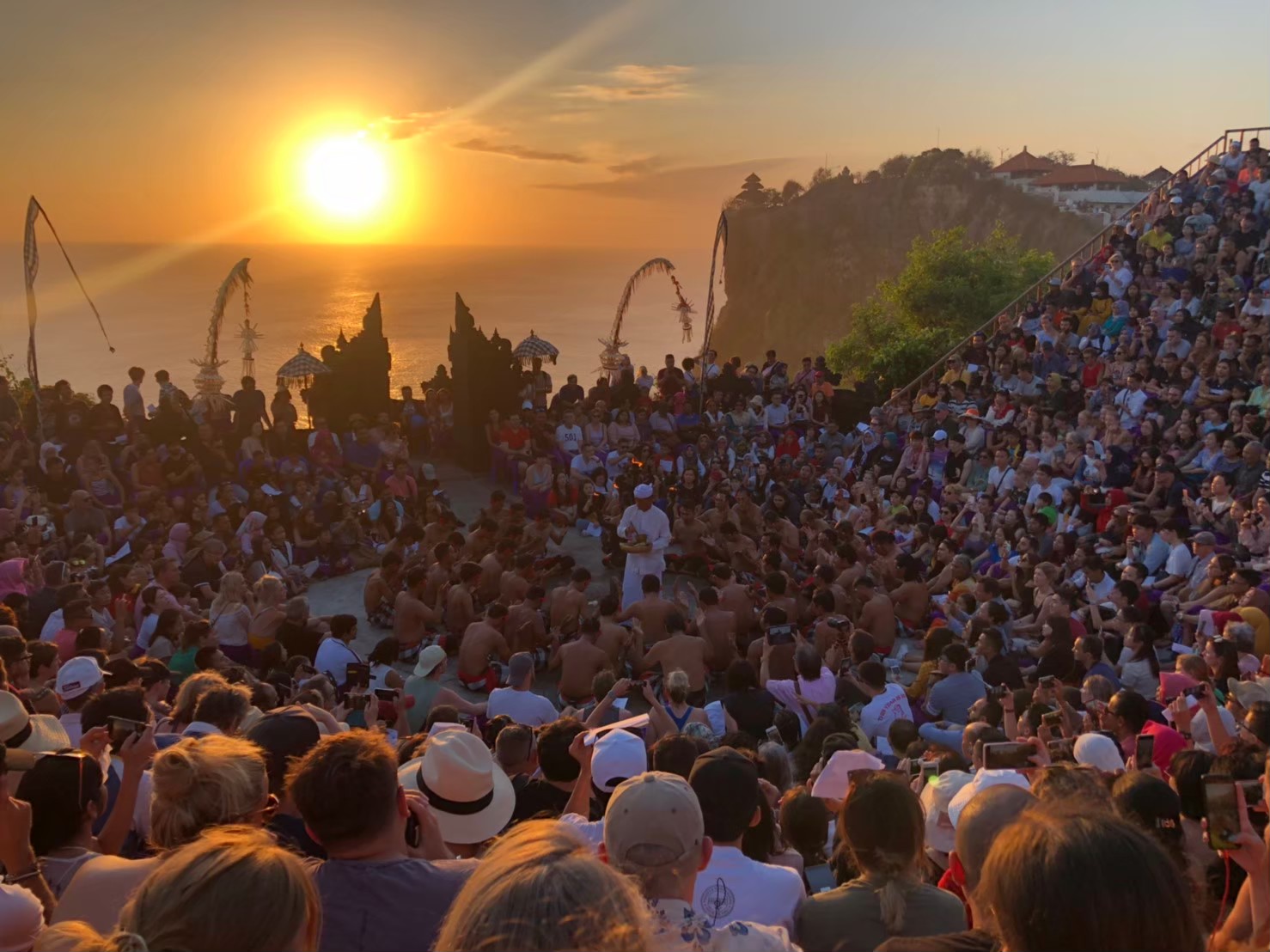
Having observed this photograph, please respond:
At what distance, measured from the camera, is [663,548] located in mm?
11266

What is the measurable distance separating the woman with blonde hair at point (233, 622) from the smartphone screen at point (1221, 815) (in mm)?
7543

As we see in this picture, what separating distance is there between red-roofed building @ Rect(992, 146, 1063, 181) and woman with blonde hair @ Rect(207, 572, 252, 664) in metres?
78.6

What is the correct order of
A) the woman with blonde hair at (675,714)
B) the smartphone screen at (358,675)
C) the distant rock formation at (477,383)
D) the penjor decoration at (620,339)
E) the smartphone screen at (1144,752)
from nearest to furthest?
the smartphone screen at (1144,752)
the woman with blonde hair at (675,714)
the smartphone screen at (358,675)
the distant rock formation at (477,383)
the penjor decoration at (620,339)

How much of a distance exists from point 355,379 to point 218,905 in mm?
14975

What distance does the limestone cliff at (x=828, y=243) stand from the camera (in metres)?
77.8

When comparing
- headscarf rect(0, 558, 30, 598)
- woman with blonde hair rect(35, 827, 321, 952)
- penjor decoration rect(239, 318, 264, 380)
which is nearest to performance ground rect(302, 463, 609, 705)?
headscarf rect(0, 558, 30, 598)

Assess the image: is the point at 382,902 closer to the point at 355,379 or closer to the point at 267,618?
the point at 267,618

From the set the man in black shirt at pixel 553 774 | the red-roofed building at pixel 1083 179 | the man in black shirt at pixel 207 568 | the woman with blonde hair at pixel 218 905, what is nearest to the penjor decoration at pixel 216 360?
the man in black shirt at pixel 207 568

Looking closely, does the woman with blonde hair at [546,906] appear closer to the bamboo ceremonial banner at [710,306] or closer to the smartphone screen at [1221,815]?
the smartphone screen at [1221,815]

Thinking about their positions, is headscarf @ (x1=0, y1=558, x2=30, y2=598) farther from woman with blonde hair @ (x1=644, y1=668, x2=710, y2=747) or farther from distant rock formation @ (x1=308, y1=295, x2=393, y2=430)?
distant rock formation @ (x1=308, y1=295, x2=393, y2=430)

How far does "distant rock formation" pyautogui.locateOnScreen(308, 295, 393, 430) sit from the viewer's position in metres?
15.9

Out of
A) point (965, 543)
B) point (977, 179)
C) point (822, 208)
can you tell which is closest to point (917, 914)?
point (965, 543)

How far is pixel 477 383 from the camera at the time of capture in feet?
53.7

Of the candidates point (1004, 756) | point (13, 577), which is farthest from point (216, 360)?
point (1004, 756)
